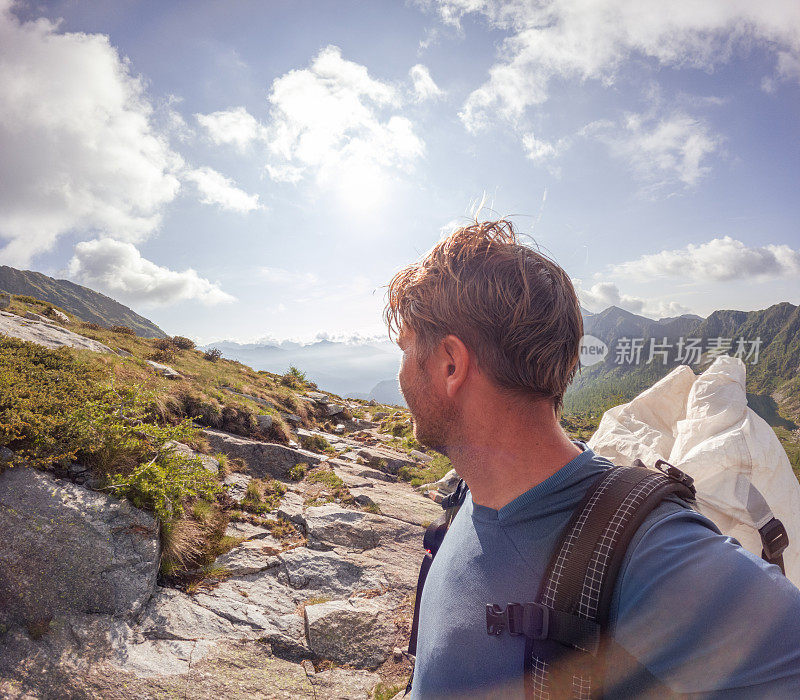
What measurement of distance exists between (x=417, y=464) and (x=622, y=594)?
1691 centimetres

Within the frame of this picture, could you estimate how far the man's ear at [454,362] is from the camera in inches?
83.0

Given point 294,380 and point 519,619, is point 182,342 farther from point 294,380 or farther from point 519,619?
point 519,619

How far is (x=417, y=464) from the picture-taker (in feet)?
58.0

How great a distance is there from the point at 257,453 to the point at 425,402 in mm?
11735

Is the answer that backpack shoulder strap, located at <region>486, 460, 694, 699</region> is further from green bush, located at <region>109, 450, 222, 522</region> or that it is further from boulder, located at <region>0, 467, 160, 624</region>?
green bush, located at <region>109, 450, 222, 522</region>

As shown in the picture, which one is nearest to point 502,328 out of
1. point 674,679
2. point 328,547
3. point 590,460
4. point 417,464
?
point 590,460

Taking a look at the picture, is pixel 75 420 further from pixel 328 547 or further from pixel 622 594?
pixel 622 594

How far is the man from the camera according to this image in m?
1.16

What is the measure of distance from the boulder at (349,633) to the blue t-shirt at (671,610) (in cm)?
536

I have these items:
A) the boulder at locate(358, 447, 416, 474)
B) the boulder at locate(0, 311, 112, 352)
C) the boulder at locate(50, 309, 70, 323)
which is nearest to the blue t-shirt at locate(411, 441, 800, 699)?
the boulder at locate(358, 447, 416, 474)

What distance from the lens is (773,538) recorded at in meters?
2.89

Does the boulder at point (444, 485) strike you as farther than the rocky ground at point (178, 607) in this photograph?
Yes

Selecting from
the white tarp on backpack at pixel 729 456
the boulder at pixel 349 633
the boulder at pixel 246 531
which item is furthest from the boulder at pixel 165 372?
the white tarp on backpack at pixel 729 456

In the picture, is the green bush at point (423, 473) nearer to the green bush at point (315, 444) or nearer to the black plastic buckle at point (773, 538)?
the green bush at point (315, 444)
